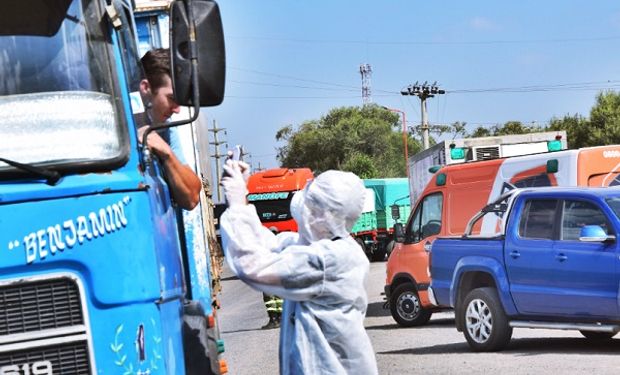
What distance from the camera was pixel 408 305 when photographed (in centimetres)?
1978

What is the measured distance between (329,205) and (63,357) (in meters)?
1.31

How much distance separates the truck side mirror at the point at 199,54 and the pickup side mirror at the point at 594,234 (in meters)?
8.41

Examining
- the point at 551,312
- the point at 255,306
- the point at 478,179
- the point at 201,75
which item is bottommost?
the point at 255,306

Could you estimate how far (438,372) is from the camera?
12930mm

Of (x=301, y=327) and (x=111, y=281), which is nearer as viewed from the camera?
(x=111, y=281)

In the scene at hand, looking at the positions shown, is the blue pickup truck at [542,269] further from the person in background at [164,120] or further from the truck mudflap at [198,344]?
the person in background at [164,120]

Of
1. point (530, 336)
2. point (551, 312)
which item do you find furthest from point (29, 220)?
point (530, 336)

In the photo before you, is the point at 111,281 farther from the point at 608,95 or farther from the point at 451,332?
the point at 608,95

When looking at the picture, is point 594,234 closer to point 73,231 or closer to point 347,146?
point 73,231

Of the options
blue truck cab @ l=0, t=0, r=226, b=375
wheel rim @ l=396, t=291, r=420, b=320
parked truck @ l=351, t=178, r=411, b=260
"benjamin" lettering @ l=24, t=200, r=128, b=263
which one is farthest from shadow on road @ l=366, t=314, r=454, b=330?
parked truck @ l=351, t=178, r=411, b=260

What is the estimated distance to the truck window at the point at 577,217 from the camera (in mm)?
13500

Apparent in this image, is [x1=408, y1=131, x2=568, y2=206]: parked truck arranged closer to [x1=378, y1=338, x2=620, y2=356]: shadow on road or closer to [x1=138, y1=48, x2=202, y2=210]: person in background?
[x1=378, y1=338, x2=620, y2=356]: shadow on road

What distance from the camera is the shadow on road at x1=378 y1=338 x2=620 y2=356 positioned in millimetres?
14258

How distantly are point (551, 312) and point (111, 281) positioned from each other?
9.84 metres
